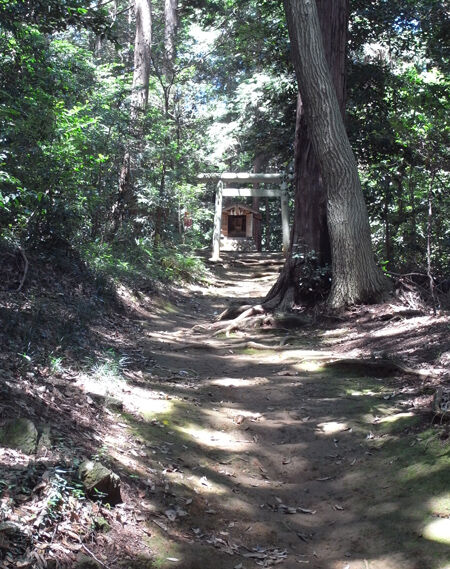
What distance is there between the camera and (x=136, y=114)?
14523mm

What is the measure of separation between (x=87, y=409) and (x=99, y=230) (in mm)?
8924

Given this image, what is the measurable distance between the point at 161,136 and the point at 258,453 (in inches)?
478

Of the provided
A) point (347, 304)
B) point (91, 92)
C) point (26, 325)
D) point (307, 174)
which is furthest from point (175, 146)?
point (26, 325)

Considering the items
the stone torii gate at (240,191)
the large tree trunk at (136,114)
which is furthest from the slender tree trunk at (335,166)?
the stone torii gate at (240,191)

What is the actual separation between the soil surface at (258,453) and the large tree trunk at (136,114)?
6877mm

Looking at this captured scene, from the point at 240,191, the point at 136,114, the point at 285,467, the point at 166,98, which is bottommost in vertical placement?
the point at 285,467

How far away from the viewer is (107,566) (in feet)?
9.47

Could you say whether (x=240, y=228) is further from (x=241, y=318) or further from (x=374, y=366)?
(x=374, y=366)

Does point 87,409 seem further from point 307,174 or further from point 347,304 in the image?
point 307,174

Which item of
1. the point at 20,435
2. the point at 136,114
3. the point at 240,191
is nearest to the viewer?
the point at 20,435

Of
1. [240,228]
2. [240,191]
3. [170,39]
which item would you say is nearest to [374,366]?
[170,39]

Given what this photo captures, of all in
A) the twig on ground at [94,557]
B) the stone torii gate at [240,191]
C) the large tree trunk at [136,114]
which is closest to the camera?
the twig on ground at [94,557]

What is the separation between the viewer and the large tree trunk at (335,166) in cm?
939

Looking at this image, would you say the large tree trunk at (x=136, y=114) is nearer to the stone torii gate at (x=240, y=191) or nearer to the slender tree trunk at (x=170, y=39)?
the slender tree trunk at (x=170, y=39)
